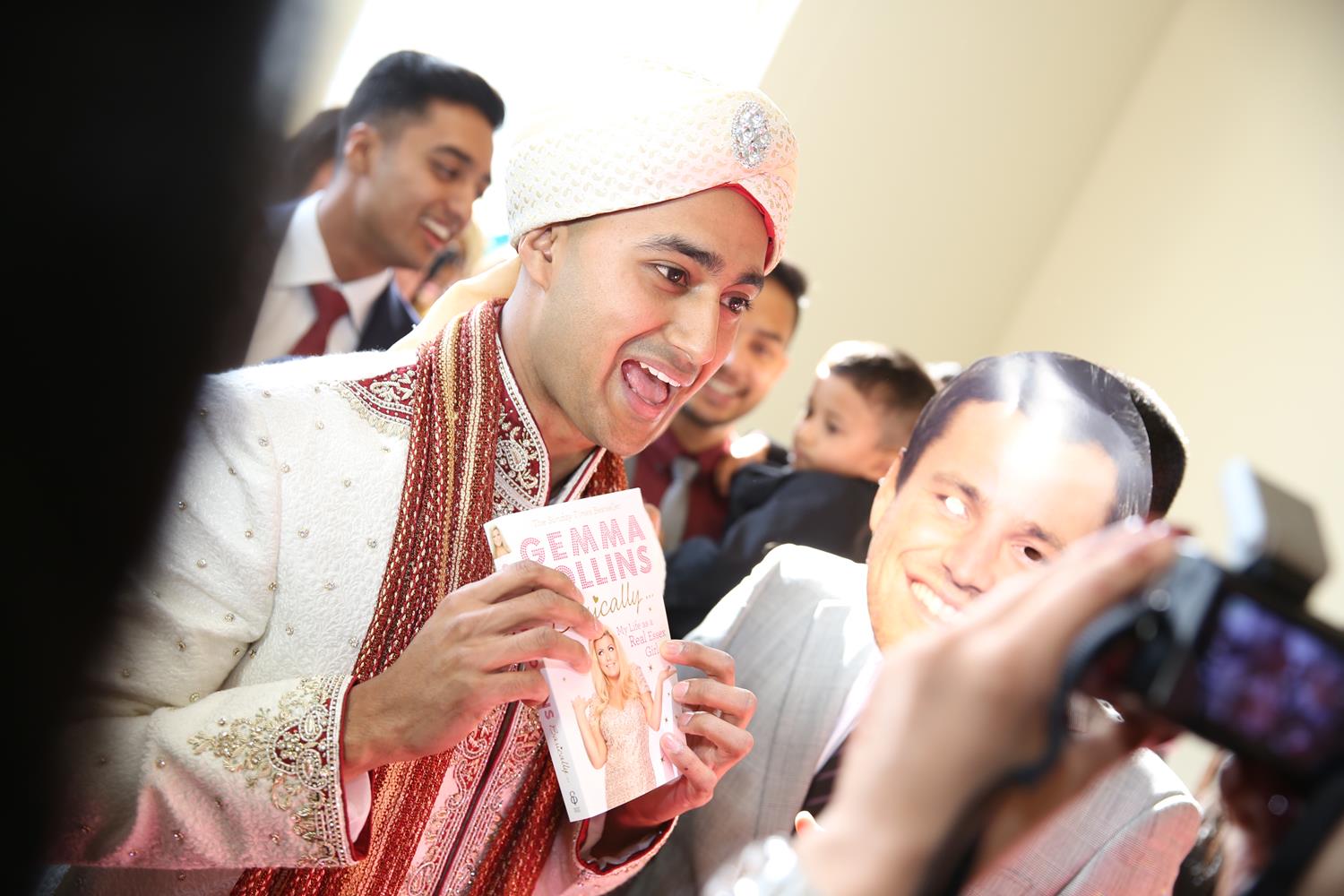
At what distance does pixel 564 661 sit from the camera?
1.43m

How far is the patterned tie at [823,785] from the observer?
1.91m

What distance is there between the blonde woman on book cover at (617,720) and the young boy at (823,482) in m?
1.10

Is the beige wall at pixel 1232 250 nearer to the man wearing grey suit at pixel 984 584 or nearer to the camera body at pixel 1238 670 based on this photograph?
the man wearing grey suit at pixel 984 584

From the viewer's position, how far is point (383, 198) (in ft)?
11.7

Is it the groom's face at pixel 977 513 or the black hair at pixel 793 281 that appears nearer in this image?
the groom's face at pixel 977 513

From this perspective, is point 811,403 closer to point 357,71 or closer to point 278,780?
point 357,71

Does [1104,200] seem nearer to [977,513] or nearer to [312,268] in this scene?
[312,268]

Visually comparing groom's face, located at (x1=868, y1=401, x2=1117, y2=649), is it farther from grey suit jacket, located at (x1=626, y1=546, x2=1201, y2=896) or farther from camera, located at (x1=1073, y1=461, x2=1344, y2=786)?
A: camera, located at (x1=1073, y1=461, x2=1344, y2=786)

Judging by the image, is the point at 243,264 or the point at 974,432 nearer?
the point at 243,264

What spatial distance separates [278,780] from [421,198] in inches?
102

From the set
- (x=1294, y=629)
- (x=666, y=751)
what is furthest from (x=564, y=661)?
(x=1294, y=629)

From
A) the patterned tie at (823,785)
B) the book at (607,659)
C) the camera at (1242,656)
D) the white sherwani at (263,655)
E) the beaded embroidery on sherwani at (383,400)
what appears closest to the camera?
→ the camera at (1242,656)

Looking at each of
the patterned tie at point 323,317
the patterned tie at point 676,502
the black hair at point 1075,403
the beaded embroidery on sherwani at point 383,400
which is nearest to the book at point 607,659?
the beaded embroidery on sherwani at point 383,400

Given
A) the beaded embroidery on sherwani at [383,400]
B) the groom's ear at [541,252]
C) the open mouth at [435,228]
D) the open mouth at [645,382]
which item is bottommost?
the open mouth at [435,228]
